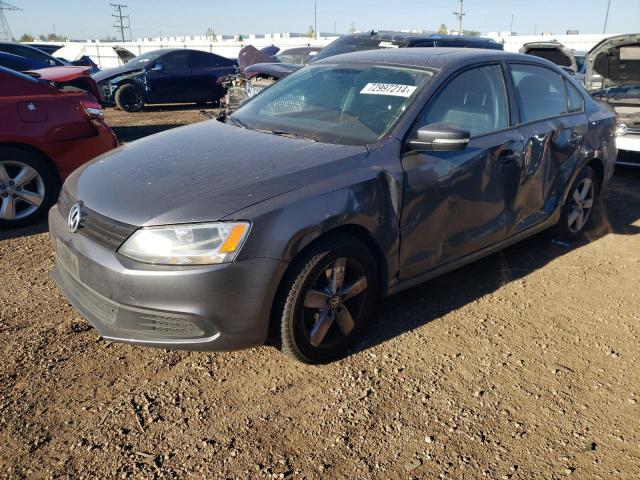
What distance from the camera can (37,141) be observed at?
15.1 ft

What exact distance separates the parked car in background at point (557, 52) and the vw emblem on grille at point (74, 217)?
8.32 m

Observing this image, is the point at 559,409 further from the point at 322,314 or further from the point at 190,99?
the point at 190,99

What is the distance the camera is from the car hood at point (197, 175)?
7.91 feet

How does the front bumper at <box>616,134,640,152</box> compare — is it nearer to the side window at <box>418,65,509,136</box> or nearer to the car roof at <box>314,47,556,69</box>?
the car roof at <box>314,47,556,69</box>

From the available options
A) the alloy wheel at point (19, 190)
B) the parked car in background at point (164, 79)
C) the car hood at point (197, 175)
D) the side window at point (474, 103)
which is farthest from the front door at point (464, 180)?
the parked car in background at point (164, 79)

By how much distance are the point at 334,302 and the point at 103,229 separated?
119cm

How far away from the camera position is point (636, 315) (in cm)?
355

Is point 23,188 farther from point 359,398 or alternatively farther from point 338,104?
point 359,398

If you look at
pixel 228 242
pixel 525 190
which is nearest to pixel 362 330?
pixel 228 242

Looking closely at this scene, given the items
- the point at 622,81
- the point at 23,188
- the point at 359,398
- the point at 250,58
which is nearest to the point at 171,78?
the point at 250,58

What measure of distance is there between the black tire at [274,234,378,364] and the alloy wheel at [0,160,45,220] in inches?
126

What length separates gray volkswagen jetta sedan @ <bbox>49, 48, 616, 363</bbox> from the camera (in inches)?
92.8

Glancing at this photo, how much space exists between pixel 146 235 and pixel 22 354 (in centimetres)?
115

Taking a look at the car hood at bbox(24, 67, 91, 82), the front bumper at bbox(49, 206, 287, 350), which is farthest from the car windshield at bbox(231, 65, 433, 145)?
the car hood at bbox(24, 67, 91, 82)
